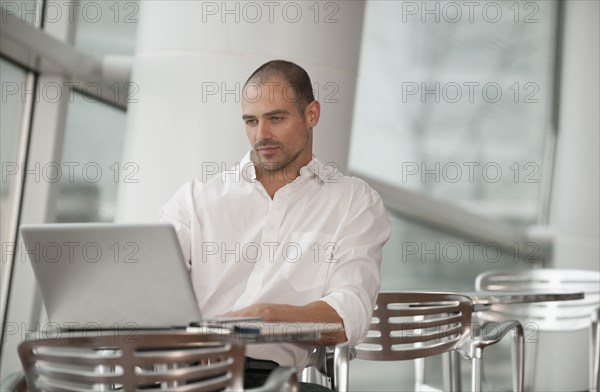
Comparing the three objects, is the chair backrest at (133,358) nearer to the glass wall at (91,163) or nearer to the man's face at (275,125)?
the man's face at (275,125)

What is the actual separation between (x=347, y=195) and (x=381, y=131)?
3195mm

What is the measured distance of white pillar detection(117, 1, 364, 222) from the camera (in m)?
4.23

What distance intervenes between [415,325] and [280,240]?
71cm

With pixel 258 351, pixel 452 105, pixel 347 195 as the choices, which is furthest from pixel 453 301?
pixel 452 105

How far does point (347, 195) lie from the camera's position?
2.96 m

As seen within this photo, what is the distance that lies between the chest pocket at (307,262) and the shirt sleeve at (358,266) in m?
0.03

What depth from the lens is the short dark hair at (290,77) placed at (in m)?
2.96

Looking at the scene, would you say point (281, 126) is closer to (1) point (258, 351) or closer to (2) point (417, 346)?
(1) point (258, 351)

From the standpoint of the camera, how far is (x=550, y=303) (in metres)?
4.82
